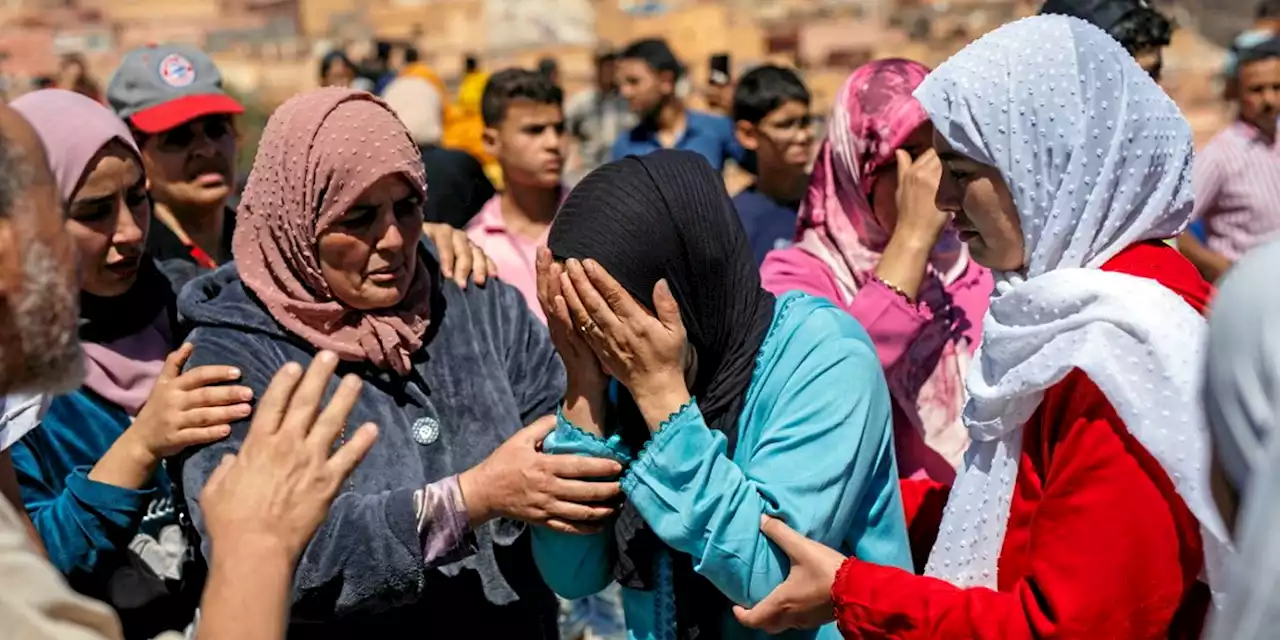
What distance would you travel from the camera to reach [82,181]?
3133 millimetres

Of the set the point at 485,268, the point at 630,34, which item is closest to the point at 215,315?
the point at 485,268

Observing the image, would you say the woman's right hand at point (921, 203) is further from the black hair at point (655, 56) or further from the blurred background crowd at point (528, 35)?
the blurred background crowd at point (528, 35)

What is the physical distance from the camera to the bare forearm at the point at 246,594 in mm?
1794

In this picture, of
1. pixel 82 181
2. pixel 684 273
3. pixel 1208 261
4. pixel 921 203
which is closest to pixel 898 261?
pixel 921 203

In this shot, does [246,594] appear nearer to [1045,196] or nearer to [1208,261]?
[1045,196]

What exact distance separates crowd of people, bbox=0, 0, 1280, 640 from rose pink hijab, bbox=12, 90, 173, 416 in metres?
0.01

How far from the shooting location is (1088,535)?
6.14 ft

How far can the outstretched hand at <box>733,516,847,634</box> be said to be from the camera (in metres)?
2.21

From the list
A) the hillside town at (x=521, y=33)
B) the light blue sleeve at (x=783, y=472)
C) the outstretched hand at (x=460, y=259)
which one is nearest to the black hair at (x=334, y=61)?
the hillside town at (x=521, y=33)

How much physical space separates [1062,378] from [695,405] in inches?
22.8

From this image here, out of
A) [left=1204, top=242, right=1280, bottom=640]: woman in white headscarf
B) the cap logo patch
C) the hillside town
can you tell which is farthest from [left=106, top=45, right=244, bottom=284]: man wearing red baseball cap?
the hillside town

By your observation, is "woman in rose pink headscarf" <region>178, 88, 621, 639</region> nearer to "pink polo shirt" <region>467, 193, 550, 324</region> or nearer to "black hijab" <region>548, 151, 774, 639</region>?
"black hijab" <region>548, 151, 774, 639</region>

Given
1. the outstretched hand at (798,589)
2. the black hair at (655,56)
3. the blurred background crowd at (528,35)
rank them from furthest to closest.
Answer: the blurred background crowd at (528,35)
the black hair at (655,56)
the outstretched hand at (798,589)

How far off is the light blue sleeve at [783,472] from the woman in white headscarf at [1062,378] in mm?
54
